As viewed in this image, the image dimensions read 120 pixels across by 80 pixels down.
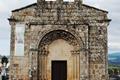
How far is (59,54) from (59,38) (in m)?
0.82

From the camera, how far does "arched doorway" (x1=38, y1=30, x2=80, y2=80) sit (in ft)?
76.4

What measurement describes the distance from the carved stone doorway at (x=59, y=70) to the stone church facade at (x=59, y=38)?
394 millimetres

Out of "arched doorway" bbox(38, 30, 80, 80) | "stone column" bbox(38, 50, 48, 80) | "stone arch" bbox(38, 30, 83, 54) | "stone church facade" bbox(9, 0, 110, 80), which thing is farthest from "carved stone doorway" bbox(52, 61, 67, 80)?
"stone arch" bbox(38, 30, 83, 54)

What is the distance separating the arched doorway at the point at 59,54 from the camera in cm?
2330

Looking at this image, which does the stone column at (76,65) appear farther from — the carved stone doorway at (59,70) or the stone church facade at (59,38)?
the carved stone doorway at (59,70)

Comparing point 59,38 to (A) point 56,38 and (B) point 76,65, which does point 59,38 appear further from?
(B) point 76,65

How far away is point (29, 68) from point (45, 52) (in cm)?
115

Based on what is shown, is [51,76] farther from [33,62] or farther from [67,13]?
[67,13]

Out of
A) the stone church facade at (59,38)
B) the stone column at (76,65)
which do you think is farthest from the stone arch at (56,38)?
the stone column at (76,65)

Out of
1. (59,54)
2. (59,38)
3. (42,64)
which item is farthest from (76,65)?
(42,64)

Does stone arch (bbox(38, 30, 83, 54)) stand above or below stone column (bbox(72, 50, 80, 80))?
above

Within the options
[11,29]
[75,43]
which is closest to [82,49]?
[75,43]

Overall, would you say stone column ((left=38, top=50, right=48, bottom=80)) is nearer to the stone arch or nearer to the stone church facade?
the stone church facade

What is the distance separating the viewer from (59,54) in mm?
23594
